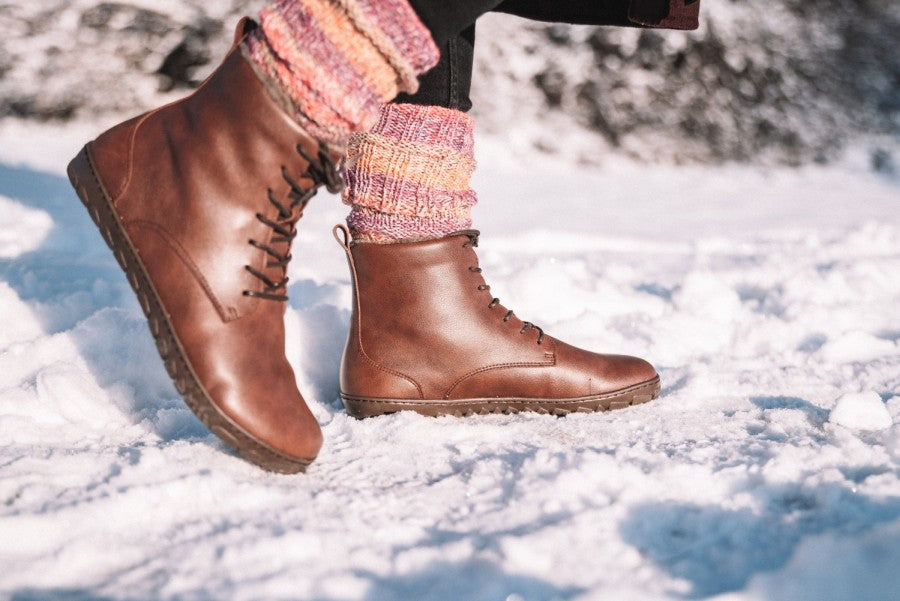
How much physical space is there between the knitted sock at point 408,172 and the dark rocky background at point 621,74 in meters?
3.88

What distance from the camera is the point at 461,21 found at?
0.91m

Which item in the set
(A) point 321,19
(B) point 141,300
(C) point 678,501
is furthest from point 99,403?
(C) point 678,501

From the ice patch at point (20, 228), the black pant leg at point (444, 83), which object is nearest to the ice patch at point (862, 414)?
the black pant leg at point (444, 83)

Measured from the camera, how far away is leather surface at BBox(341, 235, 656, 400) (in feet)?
3.81

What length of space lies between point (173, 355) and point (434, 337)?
42 centimetres

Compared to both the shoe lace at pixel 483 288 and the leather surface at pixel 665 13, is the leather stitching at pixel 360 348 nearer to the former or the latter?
the shoe lace at pixel 483 288

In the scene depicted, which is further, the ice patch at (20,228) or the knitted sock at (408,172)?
the ice patch at (20,228)

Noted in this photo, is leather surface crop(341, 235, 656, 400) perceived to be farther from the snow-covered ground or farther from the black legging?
the black legging

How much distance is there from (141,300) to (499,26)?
5.00 metres

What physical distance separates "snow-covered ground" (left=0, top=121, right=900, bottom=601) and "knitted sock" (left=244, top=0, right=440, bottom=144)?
1.40 ft

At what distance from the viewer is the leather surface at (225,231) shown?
88cm

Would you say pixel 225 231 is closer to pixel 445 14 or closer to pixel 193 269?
pixel 193 269

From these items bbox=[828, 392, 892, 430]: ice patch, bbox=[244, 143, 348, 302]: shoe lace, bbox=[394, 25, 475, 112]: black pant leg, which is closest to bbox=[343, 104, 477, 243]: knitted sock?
bbox=[394, 25, 475, 112]: black pant leg

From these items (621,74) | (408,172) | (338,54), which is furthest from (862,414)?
(621,74)
